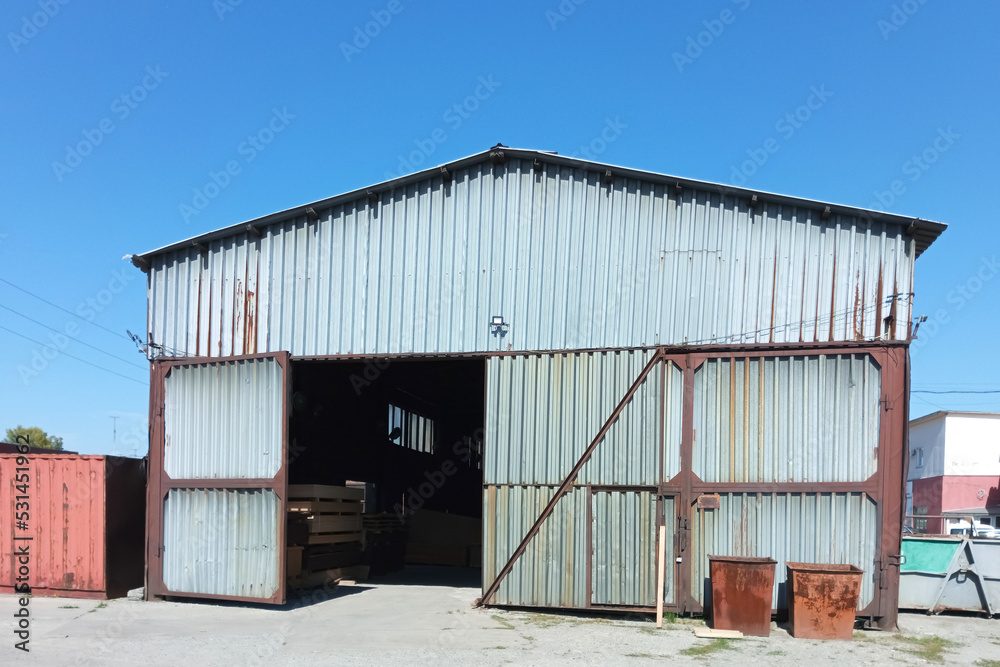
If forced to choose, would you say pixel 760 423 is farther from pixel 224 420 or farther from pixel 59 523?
pixel 59 523

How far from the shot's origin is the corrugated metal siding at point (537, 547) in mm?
12734

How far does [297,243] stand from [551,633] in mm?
7727

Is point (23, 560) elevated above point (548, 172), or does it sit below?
below

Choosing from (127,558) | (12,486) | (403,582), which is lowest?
(403,582)

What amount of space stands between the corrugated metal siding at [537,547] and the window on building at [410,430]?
1016 centimetres

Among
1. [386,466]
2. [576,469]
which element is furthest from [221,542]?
[386,466]

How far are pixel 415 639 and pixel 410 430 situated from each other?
1400cm

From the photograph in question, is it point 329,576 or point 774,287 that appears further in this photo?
point 329,576

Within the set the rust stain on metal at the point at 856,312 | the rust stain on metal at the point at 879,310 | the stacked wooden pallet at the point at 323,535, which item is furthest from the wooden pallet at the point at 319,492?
the rust stain on metal at the point at 879,310

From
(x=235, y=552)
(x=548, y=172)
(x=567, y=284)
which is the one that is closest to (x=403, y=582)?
(x=235, y=552)

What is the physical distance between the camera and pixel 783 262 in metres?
12.5

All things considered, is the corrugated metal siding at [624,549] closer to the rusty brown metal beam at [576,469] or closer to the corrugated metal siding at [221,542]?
the rusty brown metal beam at [576,469]

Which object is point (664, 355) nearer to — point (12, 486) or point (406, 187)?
point (406, 187)

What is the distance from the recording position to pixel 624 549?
494 inches
